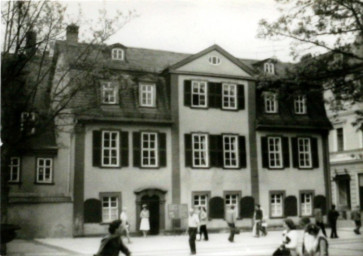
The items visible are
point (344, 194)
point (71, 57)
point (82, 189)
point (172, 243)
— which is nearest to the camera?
point (71, 57)

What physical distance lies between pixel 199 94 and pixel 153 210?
5877 millimetres

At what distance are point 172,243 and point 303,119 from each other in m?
11.7

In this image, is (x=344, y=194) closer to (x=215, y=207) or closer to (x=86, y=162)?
(x=215, y=207)

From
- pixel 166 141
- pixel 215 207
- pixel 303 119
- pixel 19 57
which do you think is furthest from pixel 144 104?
pixel 19 57

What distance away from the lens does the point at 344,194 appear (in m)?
31.3

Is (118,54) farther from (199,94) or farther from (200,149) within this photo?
(200,149)

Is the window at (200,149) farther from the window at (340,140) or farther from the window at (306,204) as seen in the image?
the window at (340,140)

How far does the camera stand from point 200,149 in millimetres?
25500

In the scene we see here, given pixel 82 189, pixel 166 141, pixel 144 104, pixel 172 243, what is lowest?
pixel 172 243

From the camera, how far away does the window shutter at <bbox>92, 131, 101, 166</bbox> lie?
22797mm

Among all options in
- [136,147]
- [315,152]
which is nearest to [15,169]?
[136,147]

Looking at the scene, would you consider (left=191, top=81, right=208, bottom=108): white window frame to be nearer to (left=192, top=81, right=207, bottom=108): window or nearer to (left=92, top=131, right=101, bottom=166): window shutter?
(left=192, top=81, right=207, bottom=108): window

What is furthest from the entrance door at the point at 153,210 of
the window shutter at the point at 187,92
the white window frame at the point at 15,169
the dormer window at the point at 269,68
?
the dormer window at the point at 269,68

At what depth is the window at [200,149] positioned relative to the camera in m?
25.3
